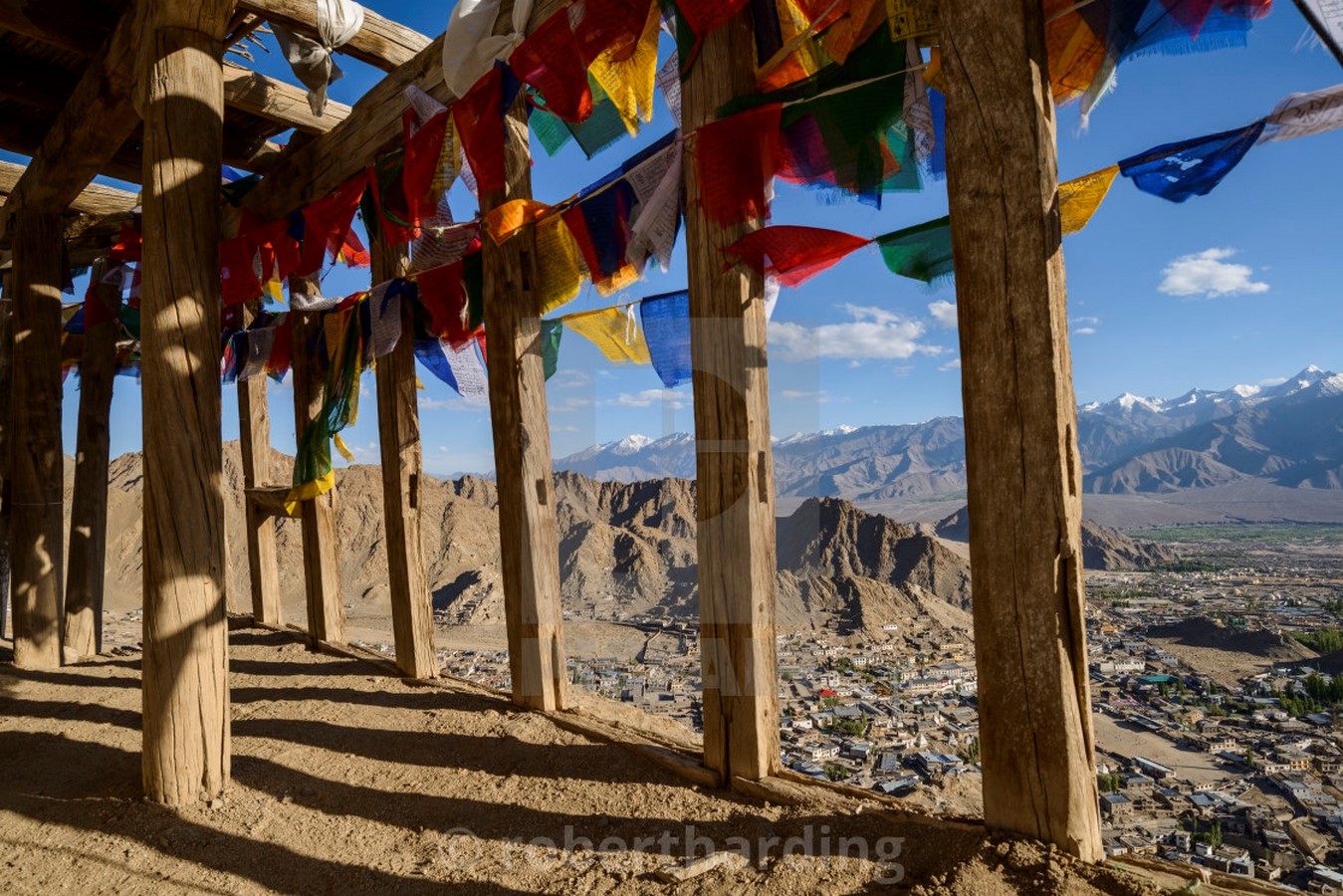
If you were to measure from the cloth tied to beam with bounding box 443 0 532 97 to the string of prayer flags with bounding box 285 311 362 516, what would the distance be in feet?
6.30

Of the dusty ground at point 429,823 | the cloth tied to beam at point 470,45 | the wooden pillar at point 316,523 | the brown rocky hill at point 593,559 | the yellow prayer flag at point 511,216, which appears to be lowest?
the brown rocky hill at point 593,559

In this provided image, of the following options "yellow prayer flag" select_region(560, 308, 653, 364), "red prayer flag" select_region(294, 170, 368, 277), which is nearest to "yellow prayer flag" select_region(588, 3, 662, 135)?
"yellow prayer flag" select_region(560, 308, 653, 364)

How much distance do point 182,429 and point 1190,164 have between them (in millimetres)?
3819

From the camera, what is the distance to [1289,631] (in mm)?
28391

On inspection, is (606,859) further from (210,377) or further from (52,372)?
(52,372)

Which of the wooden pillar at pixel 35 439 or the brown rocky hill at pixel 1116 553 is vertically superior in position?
the wooden pillar at pixel 35 439

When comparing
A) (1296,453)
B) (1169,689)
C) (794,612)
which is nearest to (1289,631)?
(1169,689)

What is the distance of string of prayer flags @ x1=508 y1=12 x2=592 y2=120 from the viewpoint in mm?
3020

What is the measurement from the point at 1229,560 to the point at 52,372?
73093 millimetres

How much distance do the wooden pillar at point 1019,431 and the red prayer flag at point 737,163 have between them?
0.77m

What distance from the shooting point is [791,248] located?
257 centimetres

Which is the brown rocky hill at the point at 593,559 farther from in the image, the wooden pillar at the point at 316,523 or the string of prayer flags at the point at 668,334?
the string of prayer flags at the point at 668,334

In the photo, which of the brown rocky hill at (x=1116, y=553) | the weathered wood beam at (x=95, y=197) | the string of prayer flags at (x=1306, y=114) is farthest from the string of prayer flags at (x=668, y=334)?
the brown rocky hill at (x=1116, y=553)

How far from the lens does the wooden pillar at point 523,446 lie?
363cm
